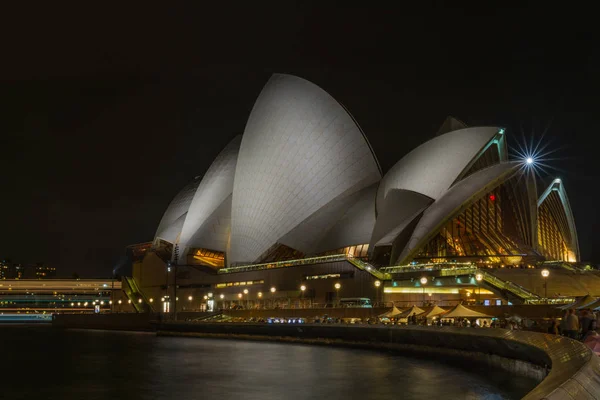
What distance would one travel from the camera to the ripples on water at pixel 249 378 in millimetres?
15258

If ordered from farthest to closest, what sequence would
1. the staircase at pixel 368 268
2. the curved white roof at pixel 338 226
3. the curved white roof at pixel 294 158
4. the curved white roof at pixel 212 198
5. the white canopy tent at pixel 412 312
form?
the curved white roof at pixel 212 198 < the curved white roof at pixel 338 226 < the curved white roof at pixel 294 158 < the staircase at pixel 368 268 < the white canopy tent at pixel 412 312

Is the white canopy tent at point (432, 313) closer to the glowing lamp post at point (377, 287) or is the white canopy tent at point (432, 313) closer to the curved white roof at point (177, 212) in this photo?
the glowing lamp post at point (377, 287)

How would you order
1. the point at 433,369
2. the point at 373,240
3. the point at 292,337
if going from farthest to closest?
the point at 373,240 → the point at 292,337 → the point at 433,369

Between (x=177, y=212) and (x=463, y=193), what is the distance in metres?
40.1

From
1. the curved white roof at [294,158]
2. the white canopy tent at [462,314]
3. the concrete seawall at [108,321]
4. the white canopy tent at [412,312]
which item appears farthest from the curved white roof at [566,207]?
the concrete seawall at [108,321]

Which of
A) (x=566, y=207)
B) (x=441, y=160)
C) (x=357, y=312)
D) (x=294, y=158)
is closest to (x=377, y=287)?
(x=357, y=312)

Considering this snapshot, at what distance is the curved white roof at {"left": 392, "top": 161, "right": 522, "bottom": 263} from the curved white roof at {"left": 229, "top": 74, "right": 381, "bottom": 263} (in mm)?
9346

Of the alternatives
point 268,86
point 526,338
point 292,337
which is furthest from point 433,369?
point 268,86

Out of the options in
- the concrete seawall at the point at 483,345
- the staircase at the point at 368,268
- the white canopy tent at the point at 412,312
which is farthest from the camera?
the staircase at the point at 368,268

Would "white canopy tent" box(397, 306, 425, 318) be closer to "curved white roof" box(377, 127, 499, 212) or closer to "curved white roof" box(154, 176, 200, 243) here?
"curved white roof" box(377, 127, 499, 212)

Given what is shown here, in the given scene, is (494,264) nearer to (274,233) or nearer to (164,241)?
(274,233)

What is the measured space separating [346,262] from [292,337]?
11094 millimetres

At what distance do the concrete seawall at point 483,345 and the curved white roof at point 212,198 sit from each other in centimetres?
1688

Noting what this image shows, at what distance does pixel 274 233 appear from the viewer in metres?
56.6
